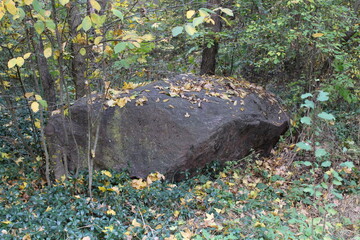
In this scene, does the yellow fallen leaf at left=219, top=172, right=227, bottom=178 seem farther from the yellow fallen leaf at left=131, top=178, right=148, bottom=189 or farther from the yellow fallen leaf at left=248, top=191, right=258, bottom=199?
the yellow fallen leaf at left=131, top=178, right=148, bottom=189

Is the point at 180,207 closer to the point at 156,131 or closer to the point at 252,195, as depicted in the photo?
the point at 252,195

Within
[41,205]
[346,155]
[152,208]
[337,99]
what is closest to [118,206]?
[152,208]

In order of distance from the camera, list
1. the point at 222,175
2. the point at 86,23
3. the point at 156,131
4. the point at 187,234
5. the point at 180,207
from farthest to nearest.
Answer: the point at 222,175 < the point at 156,131 < the point at 180,207 < the point at 187,234 < the point at 86,23

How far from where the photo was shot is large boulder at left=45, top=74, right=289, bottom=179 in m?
4.65

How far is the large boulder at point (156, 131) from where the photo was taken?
4648mm

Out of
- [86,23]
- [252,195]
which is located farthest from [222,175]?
[86,23]

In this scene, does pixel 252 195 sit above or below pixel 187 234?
below

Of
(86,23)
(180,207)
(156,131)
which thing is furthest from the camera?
(156,131)

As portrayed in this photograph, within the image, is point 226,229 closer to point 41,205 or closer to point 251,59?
point 41,205

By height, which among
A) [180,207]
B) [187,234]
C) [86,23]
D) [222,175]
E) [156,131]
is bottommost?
[222,175]

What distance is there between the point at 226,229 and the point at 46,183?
2828 millimetres

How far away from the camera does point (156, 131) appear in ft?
15.6

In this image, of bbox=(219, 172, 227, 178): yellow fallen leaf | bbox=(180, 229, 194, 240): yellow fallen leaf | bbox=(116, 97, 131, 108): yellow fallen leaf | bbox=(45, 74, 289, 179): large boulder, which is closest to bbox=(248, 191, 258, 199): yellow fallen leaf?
bbox=(219, 172, 227, 178): yellow fallen leaf

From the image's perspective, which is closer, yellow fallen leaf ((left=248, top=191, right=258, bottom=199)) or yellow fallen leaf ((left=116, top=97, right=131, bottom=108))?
yellow fallen leaf ((left=248, top=191, right=258, bottom=199))
